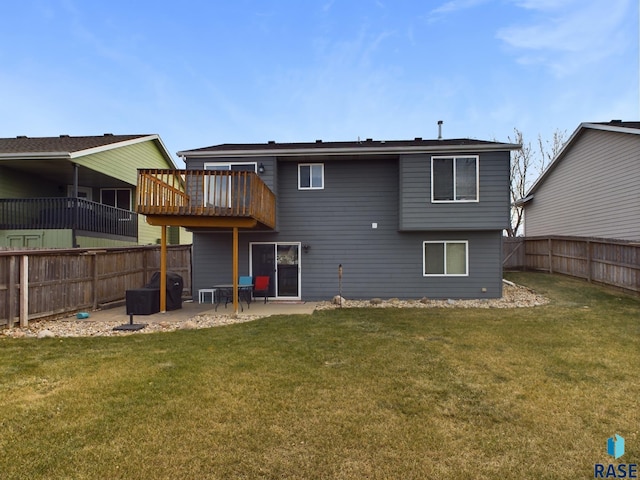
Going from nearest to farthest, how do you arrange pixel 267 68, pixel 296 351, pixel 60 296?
pixel 296 351, pixel 60 296, pixel 267 68

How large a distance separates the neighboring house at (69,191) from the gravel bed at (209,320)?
572 cm

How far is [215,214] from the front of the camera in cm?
876

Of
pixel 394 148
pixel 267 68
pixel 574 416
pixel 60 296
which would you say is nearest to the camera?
pixel 574 416

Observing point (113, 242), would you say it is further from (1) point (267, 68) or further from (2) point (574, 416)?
(2) point (574, 416)

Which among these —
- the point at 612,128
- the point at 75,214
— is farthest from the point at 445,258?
the point at 75,214

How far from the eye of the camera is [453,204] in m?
10.9

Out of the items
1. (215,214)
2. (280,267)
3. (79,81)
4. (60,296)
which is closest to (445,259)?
(280,267)

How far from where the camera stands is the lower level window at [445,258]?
11281 millimetres

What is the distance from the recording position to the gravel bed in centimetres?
713

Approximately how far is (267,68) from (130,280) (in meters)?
11.9

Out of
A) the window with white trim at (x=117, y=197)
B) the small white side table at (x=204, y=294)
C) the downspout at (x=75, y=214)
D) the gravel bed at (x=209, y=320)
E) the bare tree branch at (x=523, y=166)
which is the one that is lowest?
the gravel bed at (x=209, y=320)
